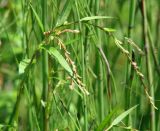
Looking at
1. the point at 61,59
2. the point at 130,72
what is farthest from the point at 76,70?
the point at 130,72

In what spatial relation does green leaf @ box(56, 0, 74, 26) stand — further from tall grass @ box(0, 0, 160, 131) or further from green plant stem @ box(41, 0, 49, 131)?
green plant stem @ box(41, 0, 49, 131)

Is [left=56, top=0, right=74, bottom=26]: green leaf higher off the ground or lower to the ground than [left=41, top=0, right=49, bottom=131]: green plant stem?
higher

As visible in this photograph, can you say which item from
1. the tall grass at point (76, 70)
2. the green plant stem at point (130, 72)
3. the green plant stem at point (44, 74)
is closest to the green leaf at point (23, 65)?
the tall grass at point (76, 70)

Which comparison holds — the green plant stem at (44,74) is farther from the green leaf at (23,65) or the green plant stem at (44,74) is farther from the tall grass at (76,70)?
the green leaf at (23,65)

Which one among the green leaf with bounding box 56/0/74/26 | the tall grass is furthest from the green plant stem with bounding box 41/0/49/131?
the green leaf with bounding box 56/0/74/26

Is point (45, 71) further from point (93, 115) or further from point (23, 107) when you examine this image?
point (23, 107)

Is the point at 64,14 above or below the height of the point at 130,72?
above

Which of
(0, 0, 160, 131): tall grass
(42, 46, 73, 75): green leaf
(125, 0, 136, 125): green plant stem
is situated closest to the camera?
(42, 46, 73, 75): green leaf

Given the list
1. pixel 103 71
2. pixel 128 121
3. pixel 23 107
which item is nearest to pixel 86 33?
pixel 103 71

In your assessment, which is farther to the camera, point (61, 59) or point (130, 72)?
point (130, 72)

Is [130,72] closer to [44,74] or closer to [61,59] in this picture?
[44,74]

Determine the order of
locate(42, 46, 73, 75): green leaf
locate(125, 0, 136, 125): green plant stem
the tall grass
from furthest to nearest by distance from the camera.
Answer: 1. locate(125, 0, 136, 125): green plant stem
2. the tall grass
3. locate(42, 46, 73, 75): green leaf
